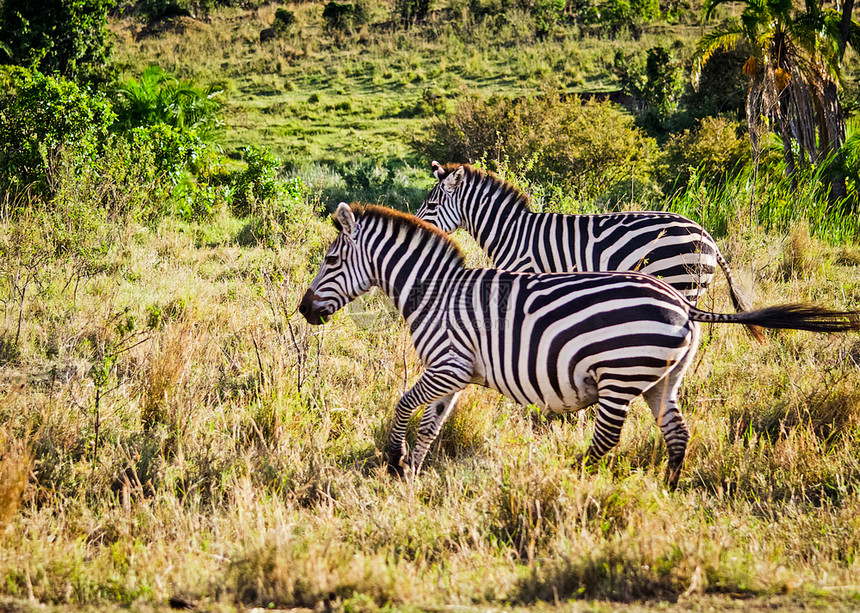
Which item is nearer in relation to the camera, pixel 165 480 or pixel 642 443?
pixel 165 480

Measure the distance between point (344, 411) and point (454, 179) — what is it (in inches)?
122

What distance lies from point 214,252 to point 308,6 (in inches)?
1283

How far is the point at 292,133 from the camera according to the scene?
63.4 feet

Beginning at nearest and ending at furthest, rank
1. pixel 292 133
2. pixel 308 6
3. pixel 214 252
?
pixel 214 252 < pixel 292 133 < pixel 308 6

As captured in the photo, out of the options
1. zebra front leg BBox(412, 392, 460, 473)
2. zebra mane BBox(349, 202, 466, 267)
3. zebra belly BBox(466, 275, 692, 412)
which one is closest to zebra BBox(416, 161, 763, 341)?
zebra mane BBox(349, 202, 466, 267)

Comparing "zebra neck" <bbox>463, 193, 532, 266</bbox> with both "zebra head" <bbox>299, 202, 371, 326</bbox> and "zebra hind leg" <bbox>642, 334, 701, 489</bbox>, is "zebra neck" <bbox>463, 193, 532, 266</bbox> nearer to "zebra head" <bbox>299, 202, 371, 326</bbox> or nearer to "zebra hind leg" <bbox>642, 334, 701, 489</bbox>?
"zebra head" <bbox>299, 202, 371, 326</bbox>

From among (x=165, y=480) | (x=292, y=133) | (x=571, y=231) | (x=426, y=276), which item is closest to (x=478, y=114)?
(x=292, y=133)

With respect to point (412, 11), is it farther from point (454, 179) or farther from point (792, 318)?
point (792, 318)

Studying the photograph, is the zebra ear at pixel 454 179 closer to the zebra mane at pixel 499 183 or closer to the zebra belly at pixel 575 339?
the zebra mane at pixel 499 183

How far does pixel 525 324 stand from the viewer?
3834 millimetres

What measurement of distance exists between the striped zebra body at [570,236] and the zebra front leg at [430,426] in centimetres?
239

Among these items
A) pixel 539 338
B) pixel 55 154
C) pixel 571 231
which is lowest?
pixel 539 338

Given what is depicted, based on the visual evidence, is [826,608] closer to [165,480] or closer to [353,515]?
[353,515]

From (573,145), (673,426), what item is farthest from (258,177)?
(673,426)
